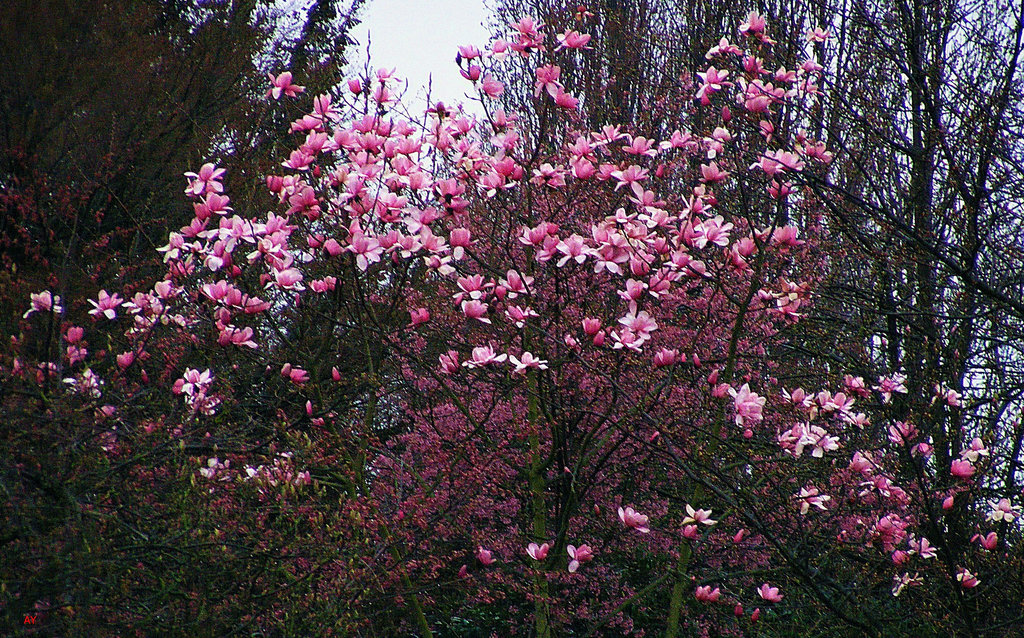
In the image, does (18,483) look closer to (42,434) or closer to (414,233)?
(42,434)

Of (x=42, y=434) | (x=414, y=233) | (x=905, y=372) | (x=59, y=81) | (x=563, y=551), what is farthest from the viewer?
(x=59, y=81)

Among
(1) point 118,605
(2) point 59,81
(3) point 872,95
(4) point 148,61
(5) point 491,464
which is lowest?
(1) point 118,605

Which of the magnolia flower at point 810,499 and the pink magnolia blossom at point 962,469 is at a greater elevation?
the pink magnolia blossom at point 962,469

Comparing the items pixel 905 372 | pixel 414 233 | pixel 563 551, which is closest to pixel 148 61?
pixel 414 233

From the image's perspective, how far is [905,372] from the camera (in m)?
4.72

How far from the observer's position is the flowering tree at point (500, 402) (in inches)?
152

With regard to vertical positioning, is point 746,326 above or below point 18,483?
above

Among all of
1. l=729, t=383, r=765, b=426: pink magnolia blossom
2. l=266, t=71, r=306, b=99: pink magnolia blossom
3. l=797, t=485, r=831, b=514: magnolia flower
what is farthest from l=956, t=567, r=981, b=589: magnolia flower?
l=266, t=71, r=306, b=99: pink magnolia blossom

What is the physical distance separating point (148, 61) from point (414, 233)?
673cm

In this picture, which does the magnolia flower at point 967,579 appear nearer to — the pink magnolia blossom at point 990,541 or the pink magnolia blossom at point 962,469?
the pink magnolia blossom at point 990,541

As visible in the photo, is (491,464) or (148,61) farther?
(148,61)

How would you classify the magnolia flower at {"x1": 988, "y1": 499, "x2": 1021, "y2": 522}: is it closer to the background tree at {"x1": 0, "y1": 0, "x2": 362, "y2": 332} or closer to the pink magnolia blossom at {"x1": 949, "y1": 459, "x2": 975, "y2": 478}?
the pink magnolia blossom at {"x1": 949, "y1": 459, "x2": 975, "y2": 478}

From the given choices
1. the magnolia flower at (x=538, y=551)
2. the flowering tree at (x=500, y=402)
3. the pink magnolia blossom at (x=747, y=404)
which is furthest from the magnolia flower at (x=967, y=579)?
the magnolia flower at (x=538, y=551)

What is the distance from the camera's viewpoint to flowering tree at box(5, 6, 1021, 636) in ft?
12.7
